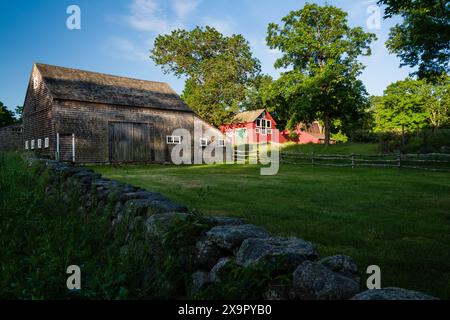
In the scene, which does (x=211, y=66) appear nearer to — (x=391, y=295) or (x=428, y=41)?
(x=428, y=41)

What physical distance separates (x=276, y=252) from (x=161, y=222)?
5.02 ft

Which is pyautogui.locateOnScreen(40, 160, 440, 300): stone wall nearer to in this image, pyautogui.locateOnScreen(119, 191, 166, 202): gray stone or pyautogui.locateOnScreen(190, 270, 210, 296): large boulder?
pyautogui.locateOnScreen(190, 270, 210, 296): large boulder

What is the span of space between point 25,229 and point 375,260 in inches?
201

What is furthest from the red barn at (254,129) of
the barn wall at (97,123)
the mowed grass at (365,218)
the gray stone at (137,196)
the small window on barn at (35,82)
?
the gray stone at (137,196)

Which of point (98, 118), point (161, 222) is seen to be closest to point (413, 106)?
point (98, 118)

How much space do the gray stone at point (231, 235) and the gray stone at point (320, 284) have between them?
81 cm

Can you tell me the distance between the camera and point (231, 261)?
272 cm

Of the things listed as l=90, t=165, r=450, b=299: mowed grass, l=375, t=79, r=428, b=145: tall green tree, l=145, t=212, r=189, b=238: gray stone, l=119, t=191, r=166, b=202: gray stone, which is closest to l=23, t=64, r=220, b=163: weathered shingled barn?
l=90, t=165, r=450, b=299: mowed grass

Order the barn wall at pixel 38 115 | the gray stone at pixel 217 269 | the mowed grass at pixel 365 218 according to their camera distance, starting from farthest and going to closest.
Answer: the barn wall at pixel 38 115, the mowed grass at pixel 365 218, the gray stone at pixel 217 269

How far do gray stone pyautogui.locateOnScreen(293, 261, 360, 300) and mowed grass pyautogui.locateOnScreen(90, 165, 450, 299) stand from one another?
78.7 inches

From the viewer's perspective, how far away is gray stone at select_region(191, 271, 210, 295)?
2.95 meters

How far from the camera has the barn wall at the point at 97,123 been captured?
2372cm

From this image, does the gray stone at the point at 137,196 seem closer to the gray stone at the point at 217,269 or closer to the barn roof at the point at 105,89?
the gray stone at the point at 217,269

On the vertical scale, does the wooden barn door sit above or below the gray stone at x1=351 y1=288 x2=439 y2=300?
above
